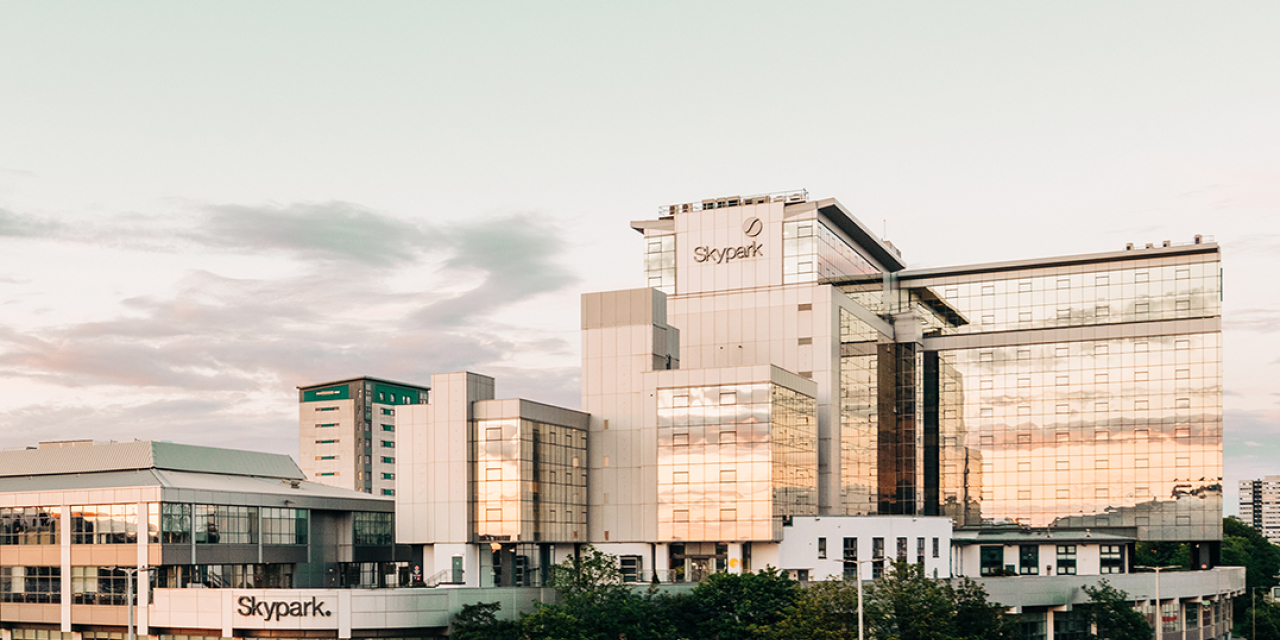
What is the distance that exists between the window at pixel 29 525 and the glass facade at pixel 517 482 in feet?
131

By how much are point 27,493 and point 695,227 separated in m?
75.1

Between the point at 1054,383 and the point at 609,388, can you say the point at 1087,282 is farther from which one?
the point at 609,388

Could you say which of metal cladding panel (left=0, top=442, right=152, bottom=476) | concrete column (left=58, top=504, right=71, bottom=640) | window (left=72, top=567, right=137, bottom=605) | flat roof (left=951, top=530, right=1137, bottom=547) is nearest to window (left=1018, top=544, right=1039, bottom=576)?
flat roof (left=951, top=530, right=1137, bottom=547)

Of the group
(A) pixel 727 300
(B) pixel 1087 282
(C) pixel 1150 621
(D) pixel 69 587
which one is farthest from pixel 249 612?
(B) pixel 1087 282

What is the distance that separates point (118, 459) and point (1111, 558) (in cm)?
11059

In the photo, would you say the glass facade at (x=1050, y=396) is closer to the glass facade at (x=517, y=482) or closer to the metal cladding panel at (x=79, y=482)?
the glass facade at (x=517, y=482)

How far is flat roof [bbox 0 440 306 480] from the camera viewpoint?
119312 mm

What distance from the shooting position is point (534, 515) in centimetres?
11294

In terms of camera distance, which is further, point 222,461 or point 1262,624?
point 1262,624

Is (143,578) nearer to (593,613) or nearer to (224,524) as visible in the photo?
(224,524)

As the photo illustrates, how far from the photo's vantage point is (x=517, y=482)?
111 meters

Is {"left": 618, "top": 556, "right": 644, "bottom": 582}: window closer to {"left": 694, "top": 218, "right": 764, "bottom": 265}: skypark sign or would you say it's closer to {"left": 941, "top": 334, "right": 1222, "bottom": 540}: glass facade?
{"left": 694, "top": 218, "right": 764, "bottom": 265}: skypark sign

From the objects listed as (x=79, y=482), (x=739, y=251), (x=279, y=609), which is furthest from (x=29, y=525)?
(x=739, y=251)

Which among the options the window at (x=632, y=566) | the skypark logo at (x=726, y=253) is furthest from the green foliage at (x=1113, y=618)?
the skypark logo at (x=726, y=253)
